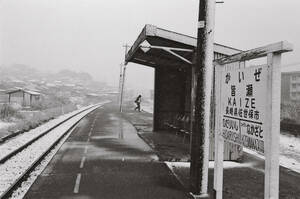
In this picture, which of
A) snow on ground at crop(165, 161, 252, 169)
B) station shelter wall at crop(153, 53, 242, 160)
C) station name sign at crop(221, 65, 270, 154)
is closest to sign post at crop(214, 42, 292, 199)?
station name sign at crop(221, 65, 270, 154)

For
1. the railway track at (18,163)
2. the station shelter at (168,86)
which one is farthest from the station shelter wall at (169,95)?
the railway track at (18,163)

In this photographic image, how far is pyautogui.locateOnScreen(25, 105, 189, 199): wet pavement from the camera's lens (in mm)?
6975

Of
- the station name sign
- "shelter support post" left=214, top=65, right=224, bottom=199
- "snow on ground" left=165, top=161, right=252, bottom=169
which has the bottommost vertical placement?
"snow on ground" left=165, top=161, right=252, bottom=169

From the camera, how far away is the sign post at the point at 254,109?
13.8 ft

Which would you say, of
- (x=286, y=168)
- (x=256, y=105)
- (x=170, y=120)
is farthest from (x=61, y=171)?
(x=170, y=120)

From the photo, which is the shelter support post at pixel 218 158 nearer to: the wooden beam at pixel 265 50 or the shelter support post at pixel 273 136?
the wooden beam at pixel 265 50

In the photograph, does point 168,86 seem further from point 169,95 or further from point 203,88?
point 203,88

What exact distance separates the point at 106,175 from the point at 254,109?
508cm

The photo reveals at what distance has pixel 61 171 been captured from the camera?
893cm

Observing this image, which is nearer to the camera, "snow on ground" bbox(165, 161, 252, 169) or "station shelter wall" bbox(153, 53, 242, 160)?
"snow on ground" bbox(165, 161, 252, 169)

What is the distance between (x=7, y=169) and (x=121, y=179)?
3.75 m

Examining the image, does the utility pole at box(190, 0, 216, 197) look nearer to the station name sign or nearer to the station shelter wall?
the station name sign

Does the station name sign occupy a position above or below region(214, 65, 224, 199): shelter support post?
above

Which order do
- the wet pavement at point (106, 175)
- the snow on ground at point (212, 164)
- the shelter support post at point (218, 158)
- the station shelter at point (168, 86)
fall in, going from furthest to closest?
the station shelter at point (168, 86) → the snow on ground at point (212, 164) → the wet pavement at point (106, 175) → the shelter support post at point (218, 158)
